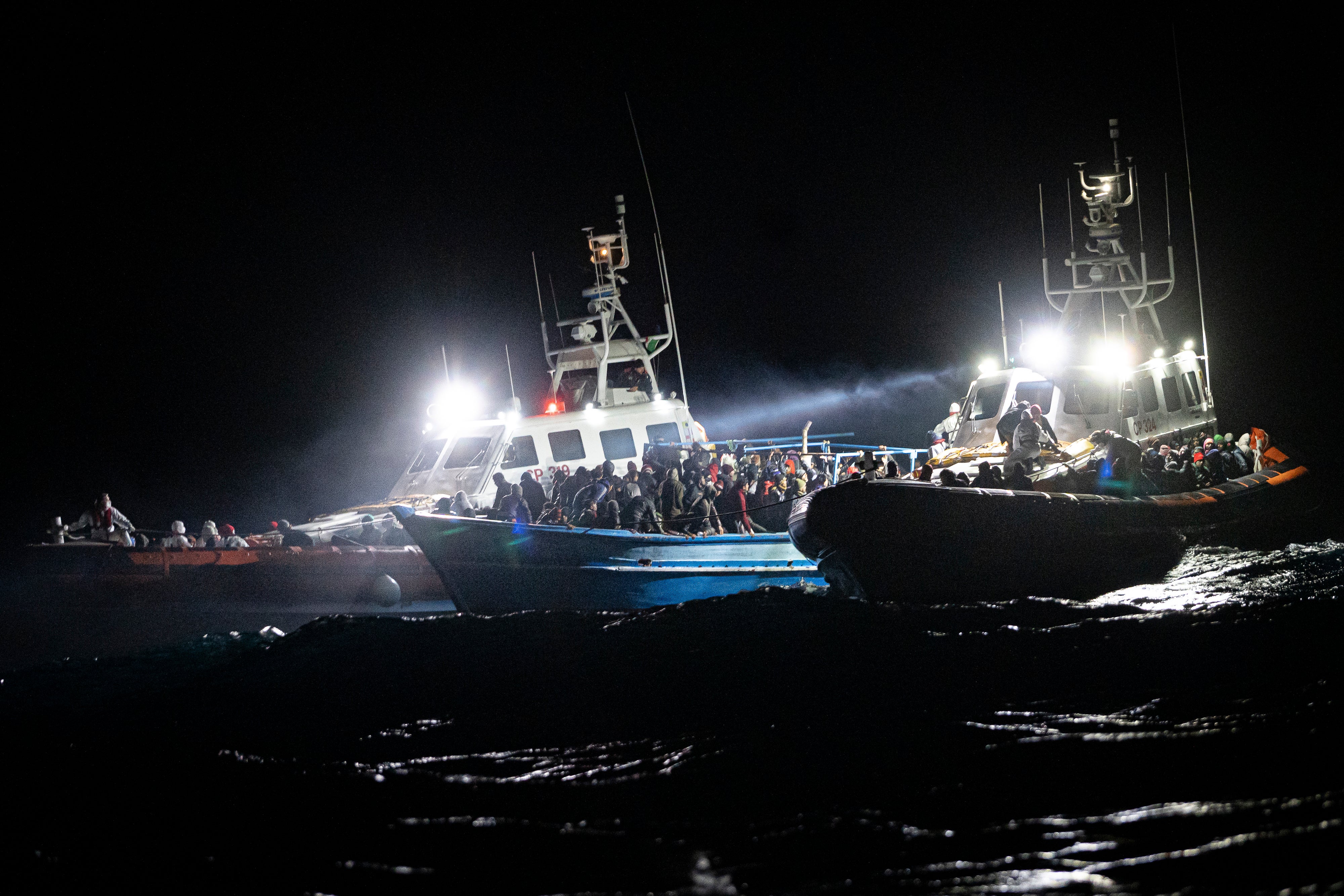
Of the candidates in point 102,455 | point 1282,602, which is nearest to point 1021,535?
point 1282,602

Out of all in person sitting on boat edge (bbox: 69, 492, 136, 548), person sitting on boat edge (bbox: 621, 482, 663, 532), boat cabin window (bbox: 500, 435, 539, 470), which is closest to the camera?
person sitting on boat edge (bbox: 621, 482, 663, 532)

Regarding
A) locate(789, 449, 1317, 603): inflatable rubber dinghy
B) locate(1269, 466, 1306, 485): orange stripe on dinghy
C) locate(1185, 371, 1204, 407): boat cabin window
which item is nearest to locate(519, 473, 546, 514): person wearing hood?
locate(789, 449, 1317, 603): inflatable rubber dinghy

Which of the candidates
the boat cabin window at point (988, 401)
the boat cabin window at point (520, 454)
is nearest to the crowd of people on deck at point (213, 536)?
the boat cabin window at point (520, 454)

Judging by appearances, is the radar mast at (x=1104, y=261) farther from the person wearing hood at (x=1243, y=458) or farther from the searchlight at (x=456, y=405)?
the searchlight at (x=456, y=405)

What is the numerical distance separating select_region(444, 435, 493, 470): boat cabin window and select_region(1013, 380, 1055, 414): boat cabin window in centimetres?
712

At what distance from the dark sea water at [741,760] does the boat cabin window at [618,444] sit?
527 cm

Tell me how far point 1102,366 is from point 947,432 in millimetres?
2286

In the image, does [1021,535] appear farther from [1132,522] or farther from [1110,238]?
[1110,238]

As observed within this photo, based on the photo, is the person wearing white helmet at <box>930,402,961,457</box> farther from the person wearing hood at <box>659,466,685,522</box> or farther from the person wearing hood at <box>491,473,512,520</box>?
the person wearing hood at <box>491,473,512,520</box>

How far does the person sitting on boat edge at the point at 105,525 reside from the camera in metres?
12.9

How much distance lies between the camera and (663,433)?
575 inches

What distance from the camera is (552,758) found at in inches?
218

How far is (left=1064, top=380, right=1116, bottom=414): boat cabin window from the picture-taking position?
12398 mm

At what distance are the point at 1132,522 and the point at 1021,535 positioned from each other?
143 cm
